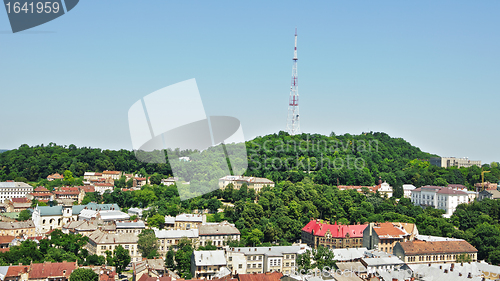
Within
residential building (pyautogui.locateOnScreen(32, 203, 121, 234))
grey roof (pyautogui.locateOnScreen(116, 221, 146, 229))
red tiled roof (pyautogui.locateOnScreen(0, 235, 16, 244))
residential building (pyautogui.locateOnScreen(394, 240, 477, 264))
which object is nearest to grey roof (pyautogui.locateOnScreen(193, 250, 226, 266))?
grey roof (pyautogui.locateOnScreen(116, 221, 146, 229))

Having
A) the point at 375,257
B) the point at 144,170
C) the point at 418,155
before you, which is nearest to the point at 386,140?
the point at 418,155

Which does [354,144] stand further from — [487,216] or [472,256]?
[472,256]

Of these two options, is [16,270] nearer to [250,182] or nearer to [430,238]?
[430,238]

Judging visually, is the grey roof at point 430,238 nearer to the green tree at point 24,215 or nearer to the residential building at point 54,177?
the green tree at point 24,215

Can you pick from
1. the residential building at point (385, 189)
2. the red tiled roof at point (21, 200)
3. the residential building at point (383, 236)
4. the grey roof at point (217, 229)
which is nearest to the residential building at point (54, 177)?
the red tiled roof at point (21, 200)

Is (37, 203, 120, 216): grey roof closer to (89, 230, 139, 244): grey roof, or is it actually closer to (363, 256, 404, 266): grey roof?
(89, 230, 139, 244): grey roof

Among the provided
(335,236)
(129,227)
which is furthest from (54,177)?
(335,236)
